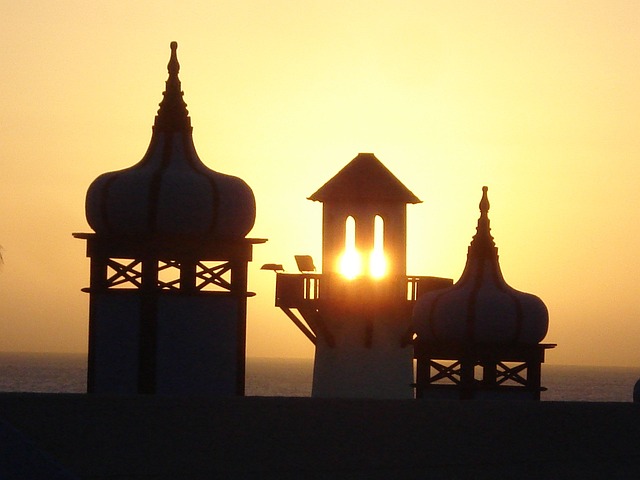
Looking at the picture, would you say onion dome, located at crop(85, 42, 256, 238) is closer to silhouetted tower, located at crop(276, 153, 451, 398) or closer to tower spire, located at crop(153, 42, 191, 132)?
tower spire, located at crop(153, 42, 191, 132)

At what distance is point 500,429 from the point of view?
19.6m

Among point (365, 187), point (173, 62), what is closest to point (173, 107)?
point (173, 62)

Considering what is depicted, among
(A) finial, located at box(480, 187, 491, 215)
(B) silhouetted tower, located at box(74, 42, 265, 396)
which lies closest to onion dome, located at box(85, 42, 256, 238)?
(B) silhouetted tower, located at box(74, 42, 265, 396)

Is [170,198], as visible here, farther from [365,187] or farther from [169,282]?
[365,187]

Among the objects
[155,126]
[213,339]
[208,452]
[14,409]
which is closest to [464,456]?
[208,452]

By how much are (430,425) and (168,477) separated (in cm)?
427

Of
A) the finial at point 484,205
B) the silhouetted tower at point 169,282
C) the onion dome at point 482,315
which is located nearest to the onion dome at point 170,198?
the silhouetted tower at point 169,282

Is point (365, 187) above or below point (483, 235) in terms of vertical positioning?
above

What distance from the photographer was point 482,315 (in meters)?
40.2

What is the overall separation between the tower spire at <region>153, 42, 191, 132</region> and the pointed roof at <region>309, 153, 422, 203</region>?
1188cm

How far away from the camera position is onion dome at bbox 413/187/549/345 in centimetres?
4016

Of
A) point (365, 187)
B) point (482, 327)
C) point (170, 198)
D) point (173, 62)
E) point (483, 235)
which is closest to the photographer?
point (170, 198)

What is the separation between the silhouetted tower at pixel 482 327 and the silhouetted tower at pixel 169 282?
7.68m

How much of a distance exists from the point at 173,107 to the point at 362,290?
13.4 m
